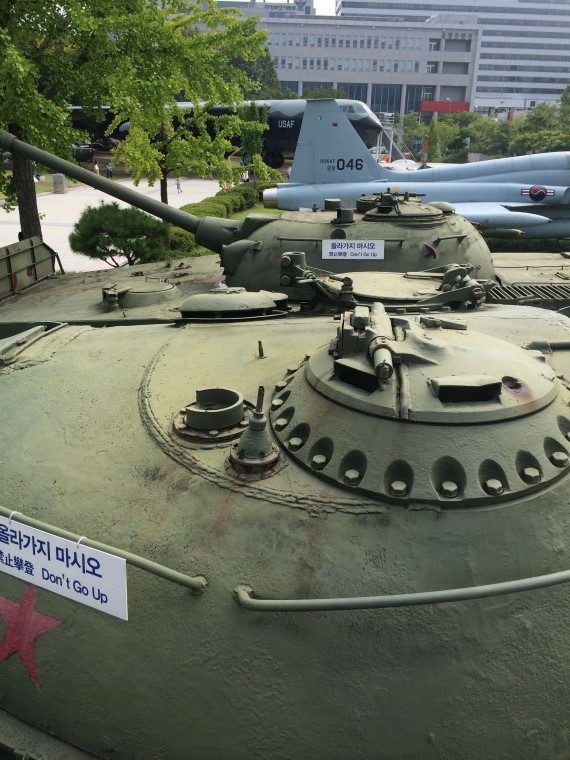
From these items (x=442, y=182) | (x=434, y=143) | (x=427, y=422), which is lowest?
(x=434, y=143)

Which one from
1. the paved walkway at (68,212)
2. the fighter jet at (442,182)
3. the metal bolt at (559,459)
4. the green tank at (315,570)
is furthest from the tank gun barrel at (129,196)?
the paved walkway at (68,212)

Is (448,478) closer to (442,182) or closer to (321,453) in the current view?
(321,453)

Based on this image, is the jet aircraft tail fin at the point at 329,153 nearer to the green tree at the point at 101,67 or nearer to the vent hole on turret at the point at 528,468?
the green tree at the point at 101,67

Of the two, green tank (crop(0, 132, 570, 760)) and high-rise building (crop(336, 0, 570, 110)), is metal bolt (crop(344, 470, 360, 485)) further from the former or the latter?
high-rise building (crop(336, 0, 570, 110))

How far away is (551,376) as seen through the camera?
3975 mm

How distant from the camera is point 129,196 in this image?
11.0 m

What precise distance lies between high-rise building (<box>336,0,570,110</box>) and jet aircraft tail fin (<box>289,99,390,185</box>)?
114 metres

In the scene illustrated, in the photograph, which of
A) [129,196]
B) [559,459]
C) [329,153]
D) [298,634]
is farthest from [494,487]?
[329,153]

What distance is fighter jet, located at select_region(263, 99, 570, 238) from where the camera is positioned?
2233cm

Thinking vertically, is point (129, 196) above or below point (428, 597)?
above

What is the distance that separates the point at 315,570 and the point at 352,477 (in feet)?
1.55

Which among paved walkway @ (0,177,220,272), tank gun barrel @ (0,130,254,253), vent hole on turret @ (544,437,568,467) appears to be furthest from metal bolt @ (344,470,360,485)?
paved walkway @ (0,177,220,272)

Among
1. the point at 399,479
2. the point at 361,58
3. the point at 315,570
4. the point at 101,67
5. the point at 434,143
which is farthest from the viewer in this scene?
the point at 361,58

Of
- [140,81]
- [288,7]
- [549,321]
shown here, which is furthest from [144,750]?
[288,7]
